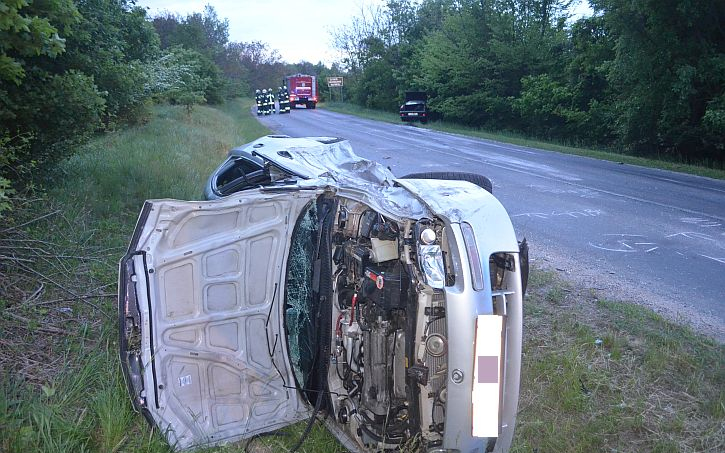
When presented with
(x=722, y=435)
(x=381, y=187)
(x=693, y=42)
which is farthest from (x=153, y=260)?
(x=693, y=42)

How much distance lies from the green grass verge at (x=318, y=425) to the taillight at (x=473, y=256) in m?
1.39

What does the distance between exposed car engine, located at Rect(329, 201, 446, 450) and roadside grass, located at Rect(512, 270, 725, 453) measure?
3.07 feet

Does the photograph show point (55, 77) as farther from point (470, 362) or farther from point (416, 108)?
point (416, 108)

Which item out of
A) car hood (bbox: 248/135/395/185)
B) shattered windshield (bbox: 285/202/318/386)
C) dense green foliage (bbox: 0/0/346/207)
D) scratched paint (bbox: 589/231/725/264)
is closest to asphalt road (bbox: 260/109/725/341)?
scratched paint (bbox: 589/231/725/264)

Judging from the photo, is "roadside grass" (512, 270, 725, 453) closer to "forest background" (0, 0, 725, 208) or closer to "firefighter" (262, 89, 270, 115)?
"forest background" (0, 0, 725, 208)

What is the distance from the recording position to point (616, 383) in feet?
14.8

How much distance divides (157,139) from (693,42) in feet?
51.3

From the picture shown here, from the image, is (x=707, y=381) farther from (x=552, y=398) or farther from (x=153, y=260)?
(x=153, y=260)

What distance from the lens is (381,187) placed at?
389 centimetres

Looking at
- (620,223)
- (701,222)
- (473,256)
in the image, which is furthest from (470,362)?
(701,222)

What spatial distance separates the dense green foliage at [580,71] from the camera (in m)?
18.8

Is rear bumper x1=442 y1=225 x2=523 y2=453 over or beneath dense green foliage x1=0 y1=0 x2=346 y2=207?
beneath

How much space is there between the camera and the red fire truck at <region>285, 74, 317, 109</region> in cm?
5725

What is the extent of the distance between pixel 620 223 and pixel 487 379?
25.0ft
